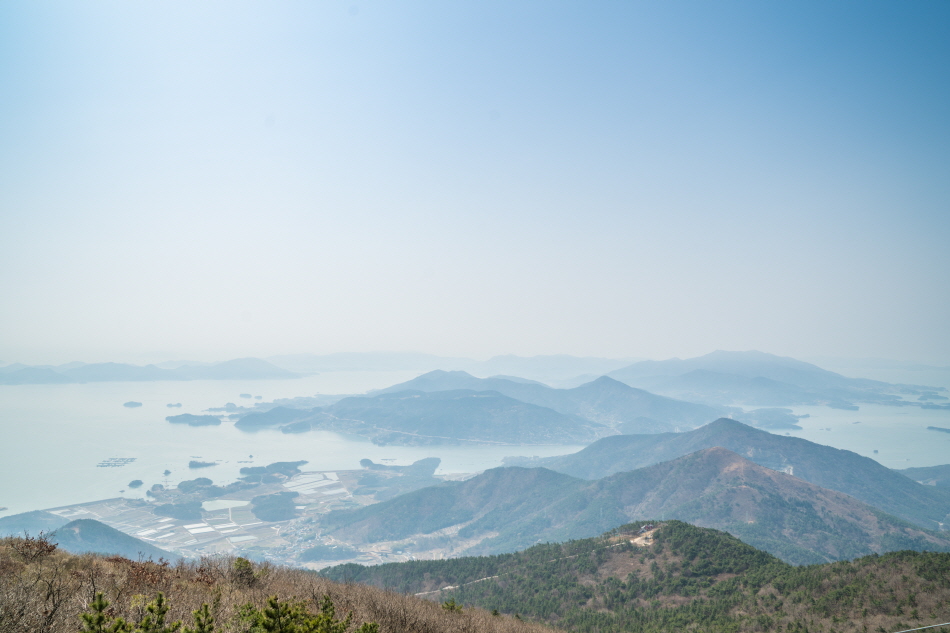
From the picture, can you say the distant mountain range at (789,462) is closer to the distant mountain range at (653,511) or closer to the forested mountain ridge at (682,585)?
the distant mountain range at (653,511)

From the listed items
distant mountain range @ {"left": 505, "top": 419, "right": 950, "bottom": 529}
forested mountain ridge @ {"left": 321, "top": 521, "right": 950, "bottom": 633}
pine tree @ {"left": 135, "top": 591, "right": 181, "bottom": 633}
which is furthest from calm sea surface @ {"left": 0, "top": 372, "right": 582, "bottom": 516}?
pine tree @ {"left": 135, "top": 591, "right": 181, "bottom": 633}

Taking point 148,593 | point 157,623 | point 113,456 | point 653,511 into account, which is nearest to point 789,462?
point 653,511

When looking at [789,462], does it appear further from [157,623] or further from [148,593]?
[157,623]

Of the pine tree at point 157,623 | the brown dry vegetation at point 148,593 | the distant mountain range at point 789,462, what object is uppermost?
the pine tree at point 157,623

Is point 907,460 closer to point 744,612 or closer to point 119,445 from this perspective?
point 744,612

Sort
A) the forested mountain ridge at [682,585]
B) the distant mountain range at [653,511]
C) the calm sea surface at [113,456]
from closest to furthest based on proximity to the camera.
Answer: the forested mountain ridge at [682,585] < the distant mountain range at [653,511] < the calm sea surface at [113,456]

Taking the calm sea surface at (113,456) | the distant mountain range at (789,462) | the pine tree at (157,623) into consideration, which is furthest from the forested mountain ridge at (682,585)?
the distant mountain range at (789,462)
